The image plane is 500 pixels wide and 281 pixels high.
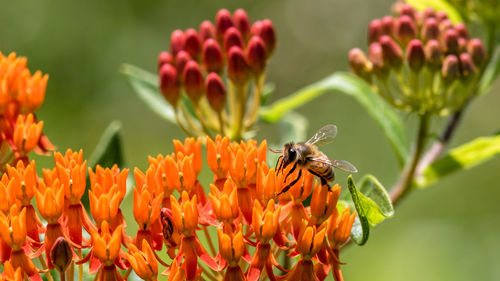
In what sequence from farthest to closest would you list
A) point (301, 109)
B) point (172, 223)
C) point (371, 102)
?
1. point (301, 109)
2. point (371, 102)
3. point (172, 223)

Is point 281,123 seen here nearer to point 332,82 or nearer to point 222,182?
point 332,82

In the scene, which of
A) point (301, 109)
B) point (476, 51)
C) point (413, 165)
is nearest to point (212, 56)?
point (413, 165)

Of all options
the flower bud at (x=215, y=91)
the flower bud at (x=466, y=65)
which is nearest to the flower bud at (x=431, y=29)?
the flower bud at (x=466, y=65)

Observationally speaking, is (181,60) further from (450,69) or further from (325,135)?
(450,69)

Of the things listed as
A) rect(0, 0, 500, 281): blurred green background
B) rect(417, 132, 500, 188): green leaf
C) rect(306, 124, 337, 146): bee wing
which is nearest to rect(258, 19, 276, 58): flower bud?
rect(306, 124, 337, 146): bee wing

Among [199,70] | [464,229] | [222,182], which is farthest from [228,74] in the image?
[464,229]

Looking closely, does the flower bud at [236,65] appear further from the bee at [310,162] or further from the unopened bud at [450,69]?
the unopened bud at [450,69]

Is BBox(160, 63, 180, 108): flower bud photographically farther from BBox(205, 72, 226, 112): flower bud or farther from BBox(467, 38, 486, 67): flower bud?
BBox(467, 38, 486, 67): flower bud
